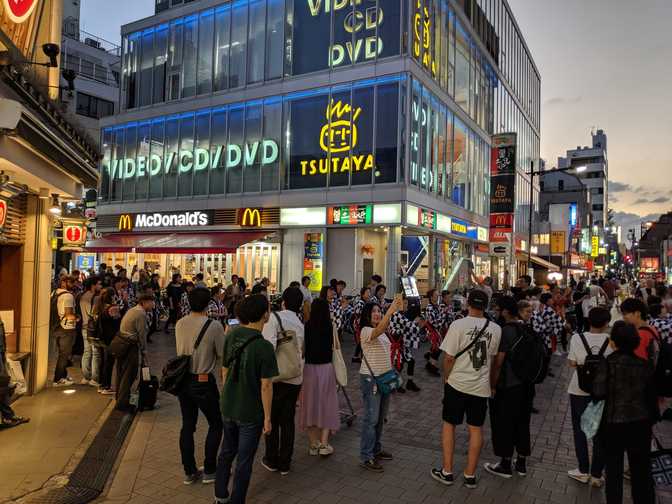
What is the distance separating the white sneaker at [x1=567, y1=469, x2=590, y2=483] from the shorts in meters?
1.29

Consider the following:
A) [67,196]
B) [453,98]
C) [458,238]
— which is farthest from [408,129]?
[67,196]

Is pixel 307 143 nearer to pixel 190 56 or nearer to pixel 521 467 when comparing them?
pixel 190 56

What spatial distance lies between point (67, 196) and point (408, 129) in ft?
45.1

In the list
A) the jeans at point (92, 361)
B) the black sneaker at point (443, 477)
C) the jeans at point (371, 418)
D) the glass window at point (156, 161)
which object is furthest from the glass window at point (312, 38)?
the black sneaker at point (443, 477)

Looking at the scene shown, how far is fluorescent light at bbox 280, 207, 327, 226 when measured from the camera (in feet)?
68.6

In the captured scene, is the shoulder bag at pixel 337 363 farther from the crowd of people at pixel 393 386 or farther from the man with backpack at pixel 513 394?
the man with backpack at pixel 513 394

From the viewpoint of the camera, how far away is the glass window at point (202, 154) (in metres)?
24.2

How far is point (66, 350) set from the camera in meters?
8.55

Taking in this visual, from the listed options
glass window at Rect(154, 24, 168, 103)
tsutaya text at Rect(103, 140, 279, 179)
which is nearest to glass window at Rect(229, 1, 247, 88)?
tsutaya text at Rect(103, 140, 279, 179)

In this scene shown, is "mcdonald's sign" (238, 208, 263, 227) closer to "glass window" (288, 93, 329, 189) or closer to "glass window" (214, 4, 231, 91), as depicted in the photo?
"glass window" (288, 93, 329, 189)

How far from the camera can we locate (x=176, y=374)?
185 inches

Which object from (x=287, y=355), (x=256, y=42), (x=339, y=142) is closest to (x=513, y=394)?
(x=287, y=355)

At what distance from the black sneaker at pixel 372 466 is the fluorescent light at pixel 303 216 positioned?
15.9m

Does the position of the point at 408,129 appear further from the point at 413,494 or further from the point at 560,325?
the point at 413,494
